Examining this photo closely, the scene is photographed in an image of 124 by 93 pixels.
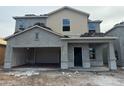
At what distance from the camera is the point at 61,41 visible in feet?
44.7

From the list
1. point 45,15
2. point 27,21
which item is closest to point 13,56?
point 27,21

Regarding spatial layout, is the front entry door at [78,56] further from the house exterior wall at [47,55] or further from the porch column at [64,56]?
the house exterior wall at [47,55]

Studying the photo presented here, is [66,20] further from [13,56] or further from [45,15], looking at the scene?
[13,56]

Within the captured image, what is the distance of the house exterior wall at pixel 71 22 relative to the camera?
16672 millimetres

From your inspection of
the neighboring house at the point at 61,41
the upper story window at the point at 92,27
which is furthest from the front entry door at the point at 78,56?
the upper story window at the point at 92,27

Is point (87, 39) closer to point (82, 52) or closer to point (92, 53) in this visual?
point (82, 52)

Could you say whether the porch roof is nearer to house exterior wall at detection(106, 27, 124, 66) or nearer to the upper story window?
house exterior wall at detection(106, 27, 124, 66)

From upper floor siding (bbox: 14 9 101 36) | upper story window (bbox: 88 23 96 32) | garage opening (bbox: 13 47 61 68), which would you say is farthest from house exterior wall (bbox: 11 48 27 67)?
upper story window (bbox: 88 23 96 32)

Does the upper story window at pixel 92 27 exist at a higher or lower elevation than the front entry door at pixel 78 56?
higher

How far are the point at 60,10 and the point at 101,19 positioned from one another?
654cm

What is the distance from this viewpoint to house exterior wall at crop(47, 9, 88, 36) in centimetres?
1667

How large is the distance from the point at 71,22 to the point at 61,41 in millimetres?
4441

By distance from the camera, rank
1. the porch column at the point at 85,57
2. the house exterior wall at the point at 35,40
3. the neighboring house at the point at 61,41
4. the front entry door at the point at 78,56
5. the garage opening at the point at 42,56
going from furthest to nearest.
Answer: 1. the garage opening at the point at 42,56
2. the front entry door at the point at 78,56
3. the porch column at the point at 85,57
4. the house exterior wall at the point at 35,40
5. the neighboring house at the point at 61,41

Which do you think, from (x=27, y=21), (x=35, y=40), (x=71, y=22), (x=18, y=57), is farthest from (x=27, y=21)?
(x=71, y=22)
